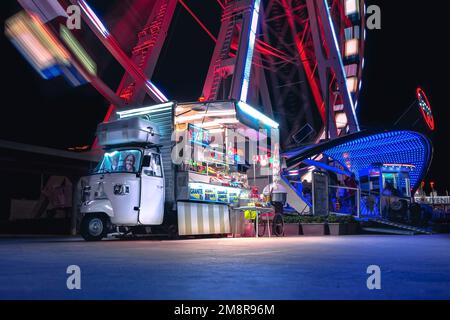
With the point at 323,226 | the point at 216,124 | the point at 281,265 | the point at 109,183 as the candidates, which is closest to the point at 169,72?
the point at 216,124

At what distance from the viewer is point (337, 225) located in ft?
51.5

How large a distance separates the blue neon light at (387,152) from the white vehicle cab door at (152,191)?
12.4m

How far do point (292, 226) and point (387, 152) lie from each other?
483 inches

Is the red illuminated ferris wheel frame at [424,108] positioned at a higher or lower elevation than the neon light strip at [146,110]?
higher

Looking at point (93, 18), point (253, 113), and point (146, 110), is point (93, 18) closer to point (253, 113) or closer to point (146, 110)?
point (146, 110)

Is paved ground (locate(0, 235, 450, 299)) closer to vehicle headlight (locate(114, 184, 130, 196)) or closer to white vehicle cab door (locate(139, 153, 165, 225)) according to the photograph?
vehicle headlight (locate(114, 184, 130, 196))

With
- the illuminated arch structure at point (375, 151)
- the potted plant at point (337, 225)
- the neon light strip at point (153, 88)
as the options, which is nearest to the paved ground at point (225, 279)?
the potted plant at point (337, 225)

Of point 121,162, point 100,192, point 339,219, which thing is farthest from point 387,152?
point 100,192

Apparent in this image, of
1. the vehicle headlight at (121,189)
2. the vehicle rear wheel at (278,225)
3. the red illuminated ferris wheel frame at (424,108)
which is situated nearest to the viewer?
the vehicle headlight at (121,189)

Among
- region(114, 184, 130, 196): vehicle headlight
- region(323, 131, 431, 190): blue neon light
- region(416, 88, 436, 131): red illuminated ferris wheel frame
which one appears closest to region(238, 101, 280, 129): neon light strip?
region(114, 184, 130, 196): vehicle headlight

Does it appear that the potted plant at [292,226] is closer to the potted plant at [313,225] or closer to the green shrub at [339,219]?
the potted plant at [313,225]

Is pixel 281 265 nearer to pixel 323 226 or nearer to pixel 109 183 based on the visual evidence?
pixel 109 183

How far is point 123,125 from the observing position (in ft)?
37.6

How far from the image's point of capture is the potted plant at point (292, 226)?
16234mm
